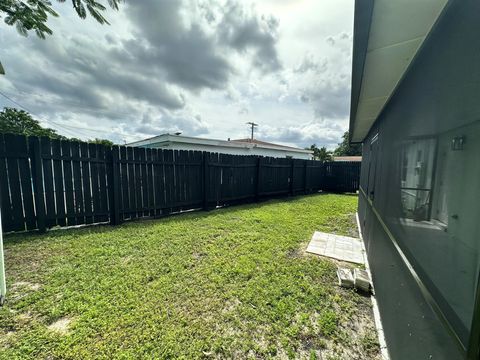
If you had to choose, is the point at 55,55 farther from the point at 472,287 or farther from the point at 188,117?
the point at 188,117

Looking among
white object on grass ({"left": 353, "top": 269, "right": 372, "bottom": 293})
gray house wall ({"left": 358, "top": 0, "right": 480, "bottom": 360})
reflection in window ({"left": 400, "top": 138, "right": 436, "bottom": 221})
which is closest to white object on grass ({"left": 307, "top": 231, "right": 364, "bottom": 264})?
white object on grass ({"left": 353, "top": 269, "right": 372, "bottom": 293})

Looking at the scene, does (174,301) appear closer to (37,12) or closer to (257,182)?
(37,12)

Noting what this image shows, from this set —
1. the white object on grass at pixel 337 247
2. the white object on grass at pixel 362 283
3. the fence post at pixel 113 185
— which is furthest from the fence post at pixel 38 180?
the white object on grass at pixel 362 283

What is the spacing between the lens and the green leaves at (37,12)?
2686 mm

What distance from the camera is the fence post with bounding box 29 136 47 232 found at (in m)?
3.83

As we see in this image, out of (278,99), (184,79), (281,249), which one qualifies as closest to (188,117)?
(184,79)

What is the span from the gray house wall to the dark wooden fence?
17.8 ft

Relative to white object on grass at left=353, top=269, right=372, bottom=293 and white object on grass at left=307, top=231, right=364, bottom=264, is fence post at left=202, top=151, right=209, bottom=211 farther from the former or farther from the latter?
white object on grass at left=353, top=269, right=372, bottom=293

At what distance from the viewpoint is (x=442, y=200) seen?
89cm

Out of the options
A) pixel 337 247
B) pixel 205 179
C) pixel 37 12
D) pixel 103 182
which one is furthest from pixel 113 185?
pixel 337 247

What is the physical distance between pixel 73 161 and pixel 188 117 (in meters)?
25.3

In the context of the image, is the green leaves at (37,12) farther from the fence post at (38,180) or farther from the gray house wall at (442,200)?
the gray house wall at (442,200)

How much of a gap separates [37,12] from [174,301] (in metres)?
4.47

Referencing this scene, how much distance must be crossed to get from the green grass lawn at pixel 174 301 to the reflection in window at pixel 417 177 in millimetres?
1362
